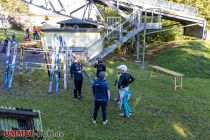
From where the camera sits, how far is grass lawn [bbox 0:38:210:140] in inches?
380

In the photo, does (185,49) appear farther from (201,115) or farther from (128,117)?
(128,117)

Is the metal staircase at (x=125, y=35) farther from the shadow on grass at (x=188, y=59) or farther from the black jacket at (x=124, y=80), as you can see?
the black jacket at (x=124, y=80)

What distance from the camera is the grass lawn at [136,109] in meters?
9.65

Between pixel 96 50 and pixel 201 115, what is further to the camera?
pixel 96 50

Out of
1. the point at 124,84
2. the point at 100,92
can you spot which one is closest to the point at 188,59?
the point at 124,84

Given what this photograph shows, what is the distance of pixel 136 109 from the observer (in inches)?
469

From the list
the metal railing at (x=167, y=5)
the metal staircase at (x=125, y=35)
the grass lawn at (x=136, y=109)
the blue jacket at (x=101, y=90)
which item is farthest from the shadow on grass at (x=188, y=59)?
the blue jacket at (x=101, y=90)

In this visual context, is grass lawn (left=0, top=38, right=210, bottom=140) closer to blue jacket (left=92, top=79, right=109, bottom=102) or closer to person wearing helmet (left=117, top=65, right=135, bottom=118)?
person wearing helmet (left=117, top=65, right=135, bottom=118)

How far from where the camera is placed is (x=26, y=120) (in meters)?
7.30

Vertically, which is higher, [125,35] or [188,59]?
[125,35]

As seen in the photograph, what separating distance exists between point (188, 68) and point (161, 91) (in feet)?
20.4

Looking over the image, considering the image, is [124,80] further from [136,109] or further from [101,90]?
[136,109]

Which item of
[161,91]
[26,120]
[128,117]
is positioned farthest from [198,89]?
[26,120]

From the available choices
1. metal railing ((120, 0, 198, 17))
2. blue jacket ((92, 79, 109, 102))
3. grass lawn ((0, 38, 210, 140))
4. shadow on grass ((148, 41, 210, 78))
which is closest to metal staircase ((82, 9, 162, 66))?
shadow on grass ((148, 41, 210, 78))
